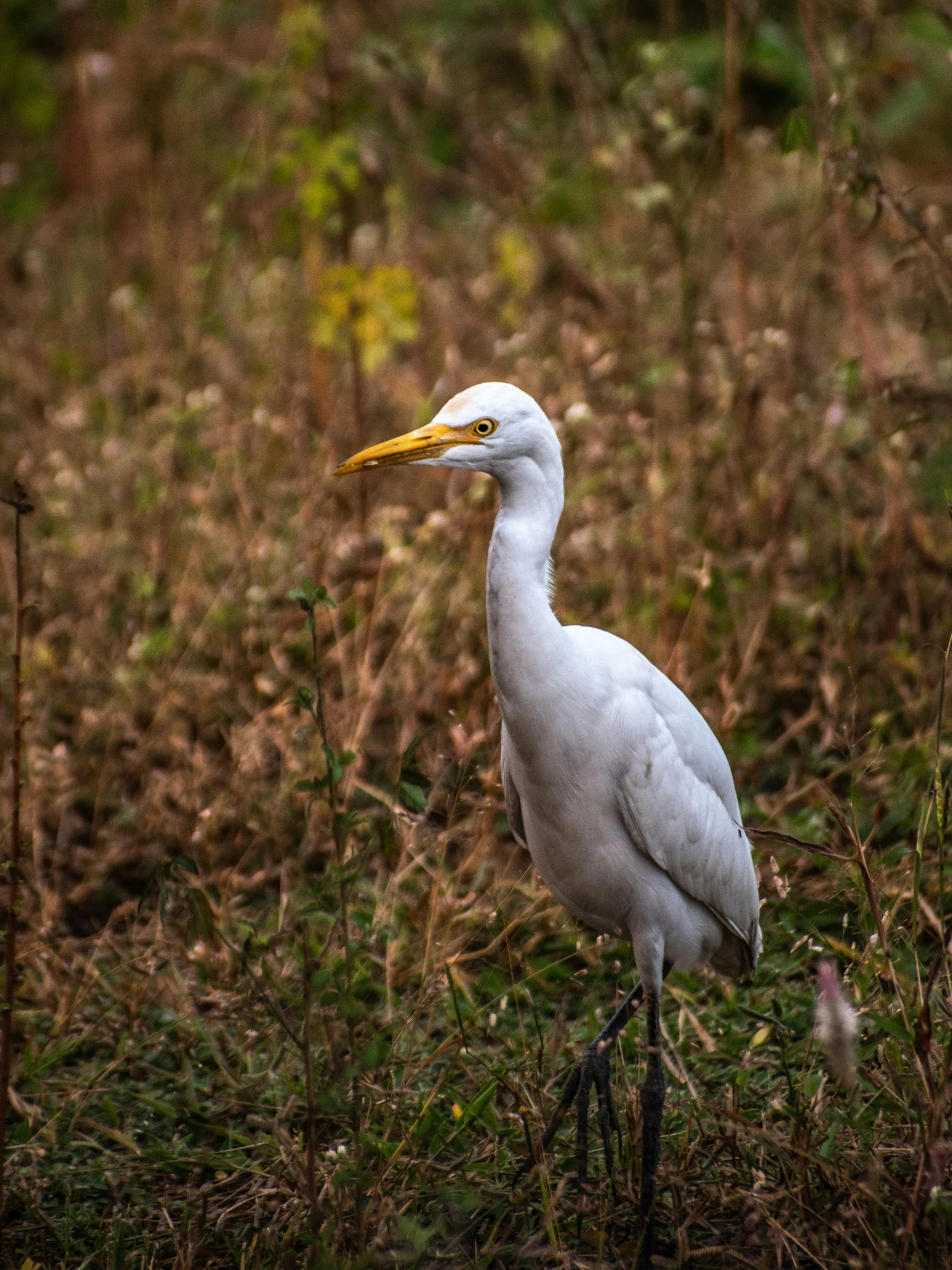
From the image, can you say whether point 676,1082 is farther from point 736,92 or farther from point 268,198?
point 268,198

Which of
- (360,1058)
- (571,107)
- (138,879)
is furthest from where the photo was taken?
(571,107)

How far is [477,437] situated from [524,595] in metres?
0.27

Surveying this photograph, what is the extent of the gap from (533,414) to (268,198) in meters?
3.68

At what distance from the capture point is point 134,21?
4.81 metres

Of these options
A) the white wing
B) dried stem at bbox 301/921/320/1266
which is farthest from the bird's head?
dried stem at bbox 301/921/320/1266

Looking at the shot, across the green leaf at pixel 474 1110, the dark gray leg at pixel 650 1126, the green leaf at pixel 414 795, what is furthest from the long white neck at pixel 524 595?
the green leaf at pixel 474 1110

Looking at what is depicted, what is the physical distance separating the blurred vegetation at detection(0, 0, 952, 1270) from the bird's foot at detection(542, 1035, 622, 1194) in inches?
2.0

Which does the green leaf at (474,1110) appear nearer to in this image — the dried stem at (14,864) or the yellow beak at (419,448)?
the dried stem at (14,864)

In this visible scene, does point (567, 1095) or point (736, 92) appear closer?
point (567, 1095)

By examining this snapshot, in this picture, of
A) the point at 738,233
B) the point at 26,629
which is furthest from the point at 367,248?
the point at 26,629

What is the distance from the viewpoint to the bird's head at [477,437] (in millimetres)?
2078

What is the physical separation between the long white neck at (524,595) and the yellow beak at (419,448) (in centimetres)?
9

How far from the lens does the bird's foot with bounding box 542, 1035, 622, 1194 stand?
89.9 inches

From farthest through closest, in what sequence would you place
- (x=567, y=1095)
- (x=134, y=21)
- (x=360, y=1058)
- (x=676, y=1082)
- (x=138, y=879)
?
(x=134, y=21), (x=138, y=879), (x=676, y=1082), (x=567, y=1095), (x=360, y=1058)
